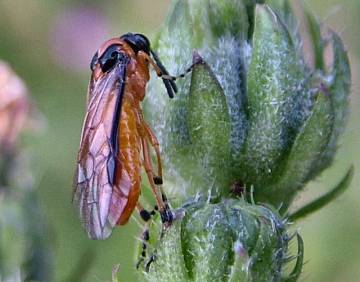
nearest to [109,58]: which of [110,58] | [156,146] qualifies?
[110,58]

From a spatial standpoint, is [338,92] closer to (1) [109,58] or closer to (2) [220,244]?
(2) [220,244]

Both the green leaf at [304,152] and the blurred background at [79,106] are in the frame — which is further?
the blurred background at [79,106]

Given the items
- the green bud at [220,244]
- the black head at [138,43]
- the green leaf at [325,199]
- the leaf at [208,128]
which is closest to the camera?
the green bud at [220,244]

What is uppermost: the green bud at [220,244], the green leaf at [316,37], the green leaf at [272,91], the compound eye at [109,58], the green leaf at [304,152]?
the compound eye at [109,58]

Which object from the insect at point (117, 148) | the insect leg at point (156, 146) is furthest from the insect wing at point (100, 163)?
the insect leg at point (156, 146)

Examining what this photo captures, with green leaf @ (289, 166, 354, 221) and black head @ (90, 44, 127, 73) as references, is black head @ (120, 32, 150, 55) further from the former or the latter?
green leaf @ (289, 166, 354, 221)

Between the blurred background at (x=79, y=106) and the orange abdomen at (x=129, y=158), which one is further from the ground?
the blurred background at (x=79, y=106)

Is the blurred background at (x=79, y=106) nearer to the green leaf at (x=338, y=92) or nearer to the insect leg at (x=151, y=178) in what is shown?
the insect leg at (x=151, y=178)
